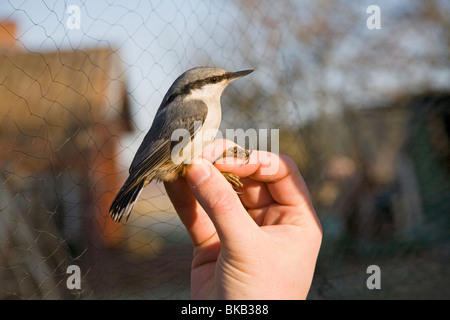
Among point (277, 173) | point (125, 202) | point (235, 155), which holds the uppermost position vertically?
point (235, 155)

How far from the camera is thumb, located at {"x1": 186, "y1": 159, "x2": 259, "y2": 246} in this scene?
1.37 meters

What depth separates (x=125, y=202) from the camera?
1.82m

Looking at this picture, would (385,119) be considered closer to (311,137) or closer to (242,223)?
(311,137)

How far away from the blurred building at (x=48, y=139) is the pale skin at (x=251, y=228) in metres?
0.71

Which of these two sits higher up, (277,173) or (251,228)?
(277,173)

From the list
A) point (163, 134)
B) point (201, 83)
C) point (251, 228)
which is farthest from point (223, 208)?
point (201, 83)

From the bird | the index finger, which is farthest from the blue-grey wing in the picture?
the index finger

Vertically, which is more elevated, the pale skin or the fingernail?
the fingernail

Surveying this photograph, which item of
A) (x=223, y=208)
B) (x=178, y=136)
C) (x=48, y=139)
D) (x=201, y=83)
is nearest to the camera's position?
(x=223, y=208)

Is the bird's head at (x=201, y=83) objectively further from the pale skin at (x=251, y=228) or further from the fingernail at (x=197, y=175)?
the fingernail at (x=197, y=175)

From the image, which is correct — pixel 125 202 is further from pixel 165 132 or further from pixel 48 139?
pixel 48 139

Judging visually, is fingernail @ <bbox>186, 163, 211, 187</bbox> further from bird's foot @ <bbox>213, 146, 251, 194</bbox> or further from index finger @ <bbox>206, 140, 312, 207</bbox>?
bird's foot @ <bbox>213, 146, 251, 194</bbox>

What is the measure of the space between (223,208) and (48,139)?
2084 millimetres

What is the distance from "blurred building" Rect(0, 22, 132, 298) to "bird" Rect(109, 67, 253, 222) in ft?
1.17
